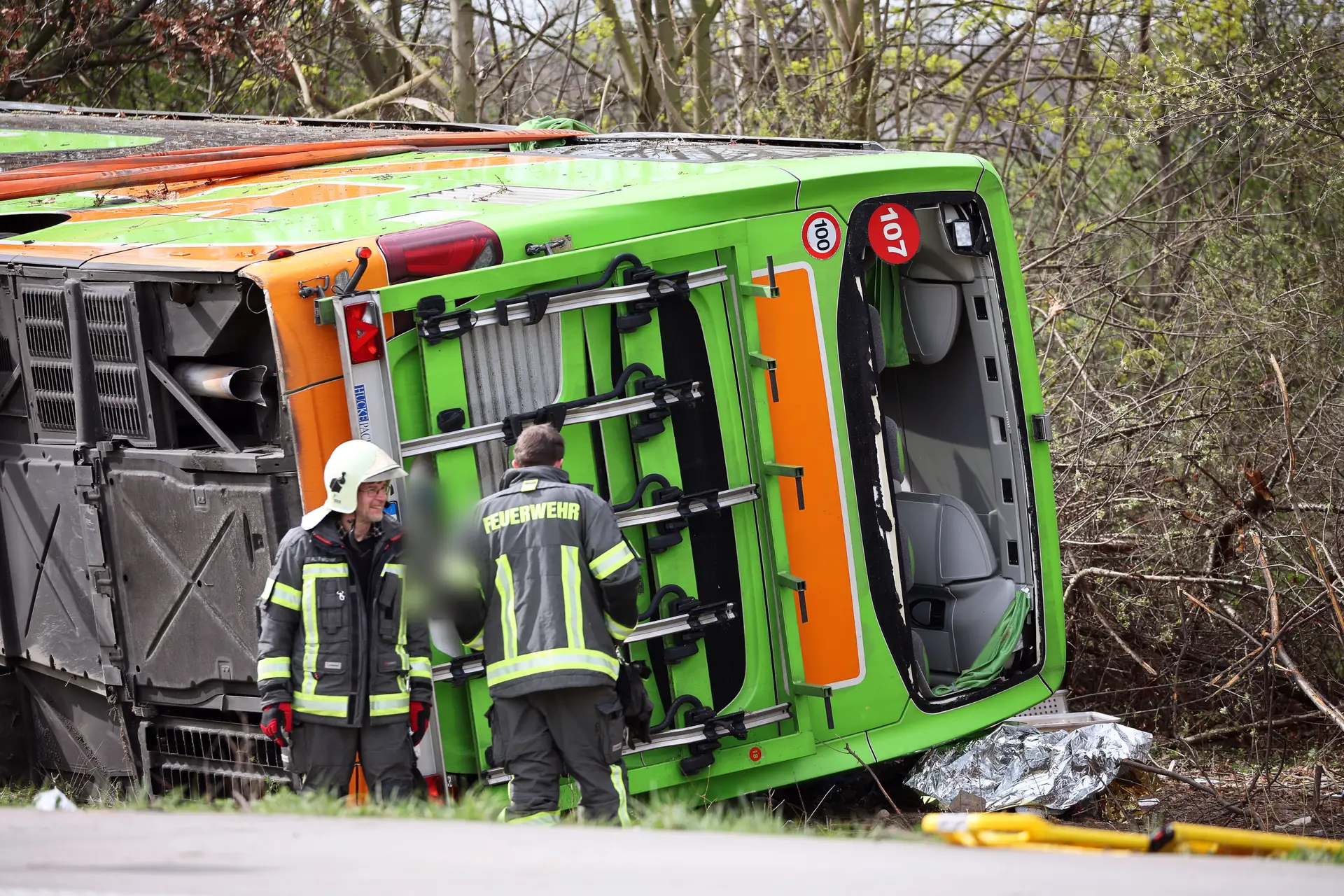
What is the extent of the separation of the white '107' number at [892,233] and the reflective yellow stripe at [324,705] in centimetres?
259

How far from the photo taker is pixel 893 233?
18.2ft

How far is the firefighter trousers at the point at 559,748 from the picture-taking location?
4.54 metres

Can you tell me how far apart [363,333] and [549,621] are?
1041mm

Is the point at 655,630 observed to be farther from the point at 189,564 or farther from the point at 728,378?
the point at 189,564

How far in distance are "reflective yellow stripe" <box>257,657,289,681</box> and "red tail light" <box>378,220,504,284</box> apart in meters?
1.20

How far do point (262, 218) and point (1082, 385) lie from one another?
5483mm

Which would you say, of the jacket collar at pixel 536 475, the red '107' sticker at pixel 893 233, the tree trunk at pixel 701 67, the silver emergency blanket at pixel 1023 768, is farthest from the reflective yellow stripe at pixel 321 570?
the tree trunk at pixel 701 67

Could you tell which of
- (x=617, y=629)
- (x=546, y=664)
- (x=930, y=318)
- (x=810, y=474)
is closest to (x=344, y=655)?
(x=546, y=664)

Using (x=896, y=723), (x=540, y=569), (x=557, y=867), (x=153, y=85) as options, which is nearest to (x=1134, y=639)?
(x=896, y=723)

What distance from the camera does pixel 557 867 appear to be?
2.69 metres

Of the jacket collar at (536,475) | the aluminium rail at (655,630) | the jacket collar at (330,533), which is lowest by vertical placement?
the aluminium rail at (655,630)

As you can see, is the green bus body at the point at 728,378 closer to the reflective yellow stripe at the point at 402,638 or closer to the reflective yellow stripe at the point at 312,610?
the reflective yellow stripe at the point at 402,638

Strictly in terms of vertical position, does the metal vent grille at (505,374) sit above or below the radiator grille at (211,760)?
above

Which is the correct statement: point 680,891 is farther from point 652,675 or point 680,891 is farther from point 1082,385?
point 1082,385
